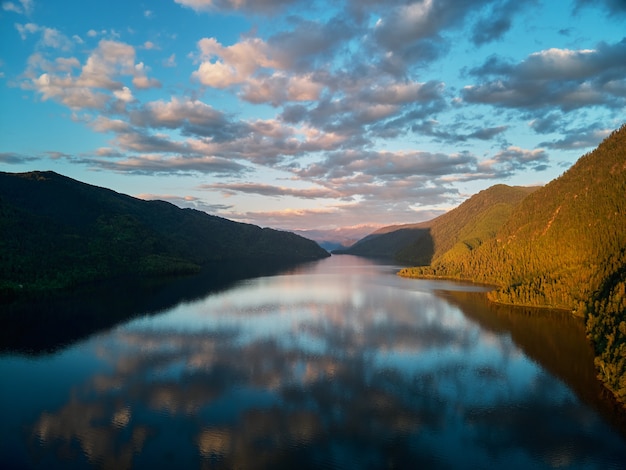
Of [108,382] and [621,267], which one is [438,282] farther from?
[108,382]

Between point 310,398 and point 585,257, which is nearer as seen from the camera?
point 310,398

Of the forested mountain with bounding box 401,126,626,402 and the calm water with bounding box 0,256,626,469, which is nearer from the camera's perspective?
the calm water with bounding box 0,256,626,469

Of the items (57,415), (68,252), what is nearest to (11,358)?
(57,415)

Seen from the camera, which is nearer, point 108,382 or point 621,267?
point 108,382

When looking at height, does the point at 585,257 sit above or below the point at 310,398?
above

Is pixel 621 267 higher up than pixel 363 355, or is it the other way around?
pixel 621 267
